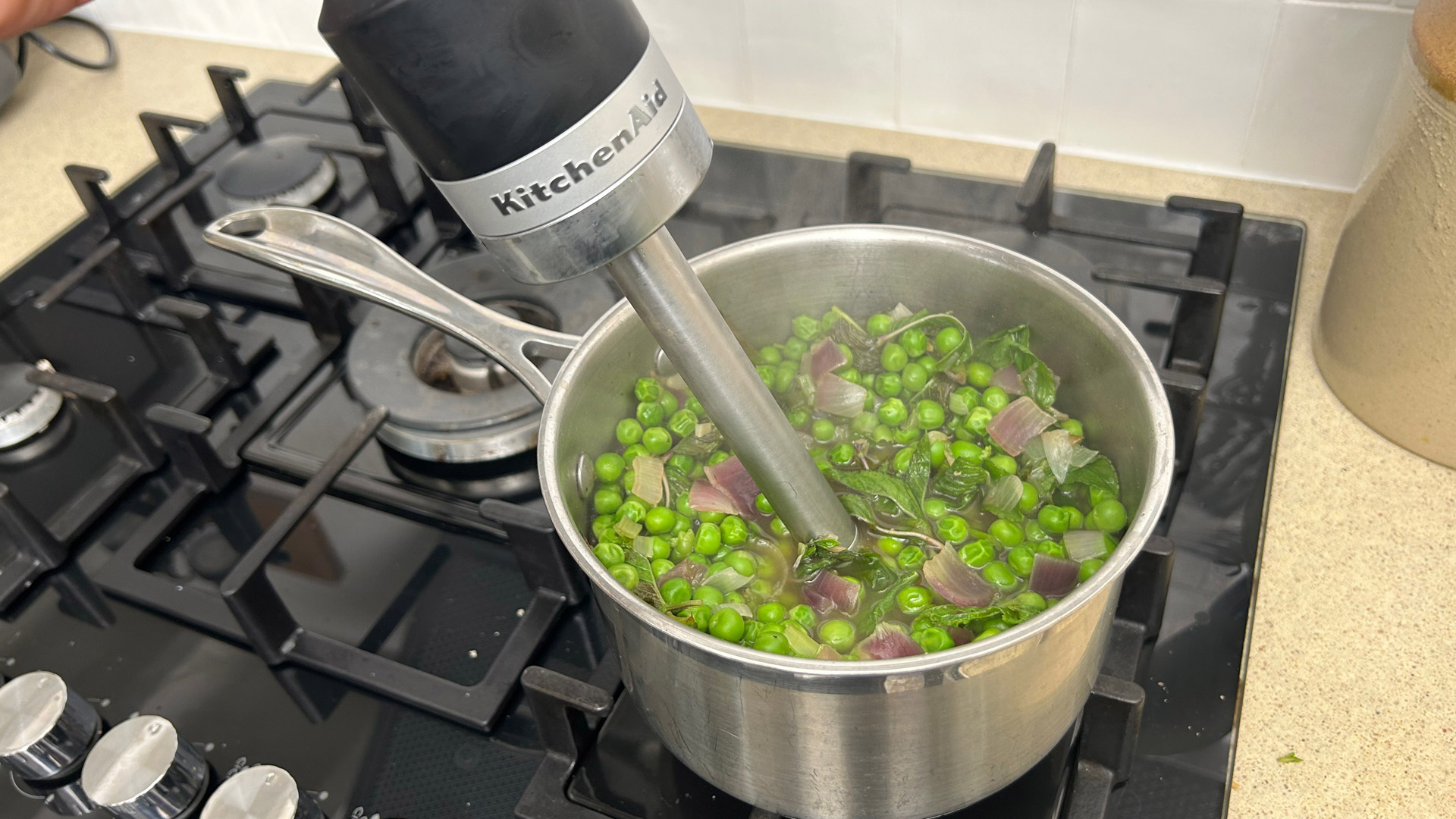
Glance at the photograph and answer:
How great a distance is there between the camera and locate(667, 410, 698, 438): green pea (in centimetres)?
103

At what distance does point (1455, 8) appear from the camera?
86 centimetres

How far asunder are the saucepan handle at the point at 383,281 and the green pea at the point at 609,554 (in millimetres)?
145

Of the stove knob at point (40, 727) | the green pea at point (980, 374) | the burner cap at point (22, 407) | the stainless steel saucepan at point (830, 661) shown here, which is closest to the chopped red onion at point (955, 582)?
the stainless steel saucepan at point (830, 661)

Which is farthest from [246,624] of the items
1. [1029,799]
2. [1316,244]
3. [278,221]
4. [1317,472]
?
[1316,244]

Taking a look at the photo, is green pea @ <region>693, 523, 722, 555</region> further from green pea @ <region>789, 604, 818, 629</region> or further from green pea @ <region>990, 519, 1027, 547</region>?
green pea @ <region>990, 519, 1027, 547</region>

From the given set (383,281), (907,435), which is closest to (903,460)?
(907,435)

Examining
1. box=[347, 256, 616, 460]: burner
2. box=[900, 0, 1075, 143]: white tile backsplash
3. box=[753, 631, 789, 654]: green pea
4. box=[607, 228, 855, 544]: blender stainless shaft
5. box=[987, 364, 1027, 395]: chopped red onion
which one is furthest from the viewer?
box=[900, 0, 1075, 143]: white tile backsplash

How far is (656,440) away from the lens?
3.30 feet

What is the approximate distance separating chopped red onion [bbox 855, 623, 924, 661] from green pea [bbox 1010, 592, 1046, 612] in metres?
0.10

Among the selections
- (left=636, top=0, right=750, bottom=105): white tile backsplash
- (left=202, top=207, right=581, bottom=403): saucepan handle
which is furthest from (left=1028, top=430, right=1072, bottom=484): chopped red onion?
(left=636, top=0, right=750, bottom=105): white tile backsplash

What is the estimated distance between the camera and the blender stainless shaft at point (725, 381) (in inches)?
24.5

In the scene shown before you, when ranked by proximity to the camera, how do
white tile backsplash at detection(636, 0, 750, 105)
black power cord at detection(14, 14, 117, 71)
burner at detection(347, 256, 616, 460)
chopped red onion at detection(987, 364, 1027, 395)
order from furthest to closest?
black power cord at detection(14, 14, 117, 71) → white tile backsplash at detection(636, 0, 750, 105) → burner at detection(347, 256, 616, 460) → chopped red onion at detection(987, 364, 1027, 395)

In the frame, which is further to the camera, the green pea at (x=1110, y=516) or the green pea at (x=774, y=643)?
the green pea at (x=1110, y=516)

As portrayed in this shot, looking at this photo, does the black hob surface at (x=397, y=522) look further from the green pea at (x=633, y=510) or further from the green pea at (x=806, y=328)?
the green pea at (x=806, y=328)
